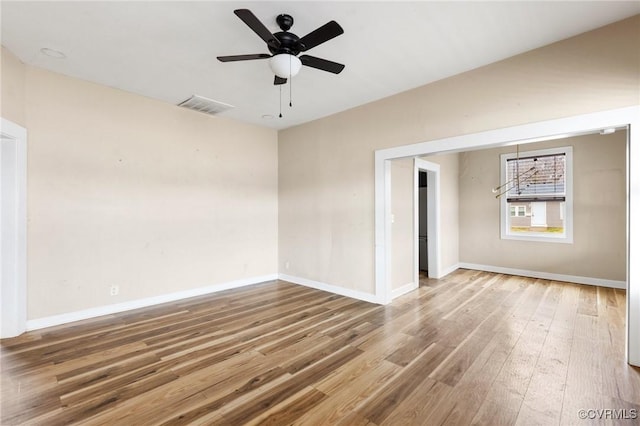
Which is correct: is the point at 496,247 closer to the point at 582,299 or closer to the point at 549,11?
the point at 582,299

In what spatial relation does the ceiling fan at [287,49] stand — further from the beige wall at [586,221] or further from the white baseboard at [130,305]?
the beige wall at [586,221]

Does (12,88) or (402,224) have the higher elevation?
(12,88)

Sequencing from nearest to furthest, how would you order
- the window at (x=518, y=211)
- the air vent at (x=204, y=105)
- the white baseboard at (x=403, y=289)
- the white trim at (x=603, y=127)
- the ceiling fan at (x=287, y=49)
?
the ceiling fan at (x=287, y=49) → the white trim at (x=603, y=127) → the air vent at (x=204, y=105) → the white baseboard at (x=403, y=289) → the window at (x=518, y=211)

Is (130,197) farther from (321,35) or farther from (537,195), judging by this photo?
(537,195)

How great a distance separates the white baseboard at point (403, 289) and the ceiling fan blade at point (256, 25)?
372 cm

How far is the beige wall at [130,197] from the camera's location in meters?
3.34

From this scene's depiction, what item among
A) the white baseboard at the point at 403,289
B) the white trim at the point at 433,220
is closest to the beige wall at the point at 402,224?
the white baseboard at the point at 403,289

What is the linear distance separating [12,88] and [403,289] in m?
5.53

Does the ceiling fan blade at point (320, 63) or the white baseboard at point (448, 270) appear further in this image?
the white baseboard at point (448, 270)

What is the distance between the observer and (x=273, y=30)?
2.60 meters

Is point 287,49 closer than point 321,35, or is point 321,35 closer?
point 321,35

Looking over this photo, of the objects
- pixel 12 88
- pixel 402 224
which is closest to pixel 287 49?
pixel 12 88

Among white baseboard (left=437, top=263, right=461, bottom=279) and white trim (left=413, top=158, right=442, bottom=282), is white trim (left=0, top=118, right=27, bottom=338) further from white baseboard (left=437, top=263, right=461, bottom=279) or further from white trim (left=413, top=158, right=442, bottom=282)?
white baseboard (left=437, top=263, right=461, bottom=279)

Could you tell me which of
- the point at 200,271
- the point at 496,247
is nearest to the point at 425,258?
the point at 496,247
